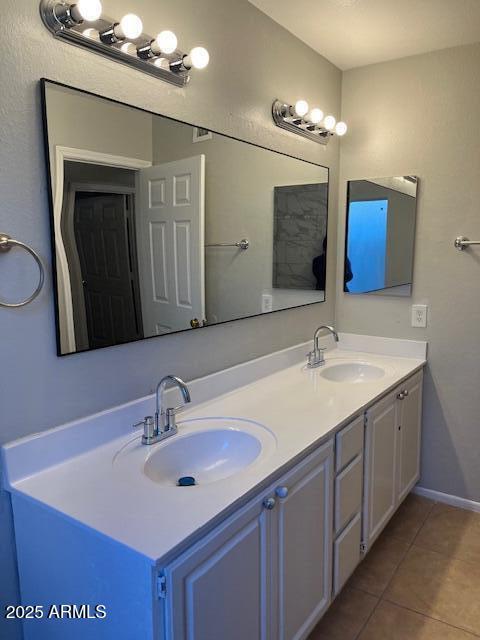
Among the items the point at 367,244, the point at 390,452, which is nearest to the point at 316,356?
the point at 390,452

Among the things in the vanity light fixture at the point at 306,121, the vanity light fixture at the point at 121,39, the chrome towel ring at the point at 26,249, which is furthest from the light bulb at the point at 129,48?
the vanity light fixture at the point at 306,121

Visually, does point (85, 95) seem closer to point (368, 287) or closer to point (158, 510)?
point (158, 510)

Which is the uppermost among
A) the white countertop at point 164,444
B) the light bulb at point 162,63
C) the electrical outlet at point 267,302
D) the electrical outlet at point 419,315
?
the light bulb at point 162,63

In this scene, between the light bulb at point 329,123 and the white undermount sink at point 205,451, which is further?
the light bulb at point 329,123

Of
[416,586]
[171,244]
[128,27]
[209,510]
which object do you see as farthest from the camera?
[416,586]

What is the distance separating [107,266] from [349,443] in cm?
106

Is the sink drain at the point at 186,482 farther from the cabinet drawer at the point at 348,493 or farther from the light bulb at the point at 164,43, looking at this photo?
the light bulb at the point at 164,43

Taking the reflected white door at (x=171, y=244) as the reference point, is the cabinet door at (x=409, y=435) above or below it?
below

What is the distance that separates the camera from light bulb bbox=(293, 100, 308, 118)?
7.18 feet

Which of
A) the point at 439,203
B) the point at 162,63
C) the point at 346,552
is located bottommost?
the point at 346,552

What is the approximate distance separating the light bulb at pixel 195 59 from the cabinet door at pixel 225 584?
136 cm

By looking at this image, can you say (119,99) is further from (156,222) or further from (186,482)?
(186,482)

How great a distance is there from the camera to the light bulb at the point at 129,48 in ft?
4.62

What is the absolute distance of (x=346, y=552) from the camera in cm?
182
